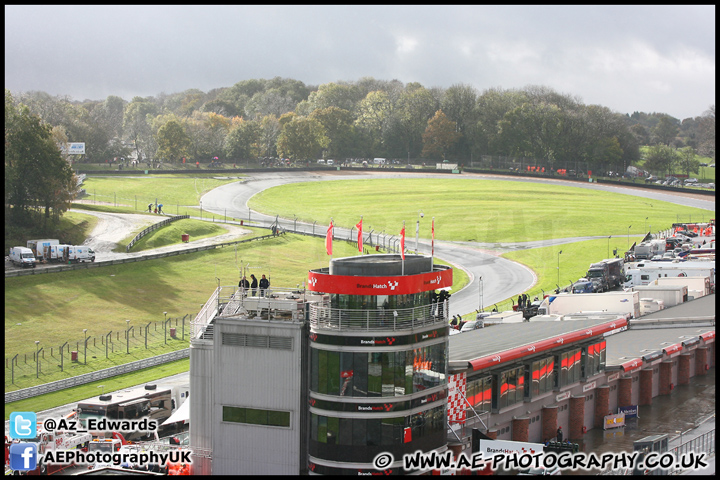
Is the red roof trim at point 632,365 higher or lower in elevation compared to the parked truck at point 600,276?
lower

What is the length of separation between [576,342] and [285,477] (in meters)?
17.1

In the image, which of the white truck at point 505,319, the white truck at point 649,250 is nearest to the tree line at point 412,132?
the white truck at point 649,250

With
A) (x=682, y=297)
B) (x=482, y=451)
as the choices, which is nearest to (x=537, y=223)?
(x=682, y=297)

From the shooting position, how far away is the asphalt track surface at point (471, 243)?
3415 inches

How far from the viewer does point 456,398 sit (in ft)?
118

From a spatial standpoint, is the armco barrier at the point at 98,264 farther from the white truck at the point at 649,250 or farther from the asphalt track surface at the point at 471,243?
the white truck at the point at 649,250

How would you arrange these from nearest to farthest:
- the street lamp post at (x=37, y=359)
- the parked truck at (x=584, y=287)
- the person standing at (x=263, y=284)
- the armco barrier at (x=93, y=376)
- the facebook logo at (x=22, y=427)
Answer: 1. the person standing at (x=263, y=284)
2. the facebook logo at (x=22, y=427)
3. the armco barrier at (x=93, y=376)
4. the street lamp post at (x=37, y=359)
5. the parked truck at (x=584, y=287)

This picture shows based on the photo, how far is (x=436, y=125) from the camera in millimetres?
184375

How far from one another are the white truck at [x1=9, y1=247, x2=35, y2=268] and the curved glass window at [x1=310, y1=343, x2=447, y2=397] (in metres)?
59.0

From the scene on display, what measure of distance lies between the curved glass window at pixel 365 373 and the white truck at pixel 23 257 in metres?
59.0

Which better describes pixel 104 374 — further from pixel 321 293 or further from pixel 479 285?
pixel 479 285

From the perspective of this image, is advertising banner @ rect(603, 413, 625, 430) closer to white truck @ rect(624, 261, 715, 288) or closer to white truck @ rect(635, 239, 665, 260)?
white truck @ rect(624, 261, 715, 288)

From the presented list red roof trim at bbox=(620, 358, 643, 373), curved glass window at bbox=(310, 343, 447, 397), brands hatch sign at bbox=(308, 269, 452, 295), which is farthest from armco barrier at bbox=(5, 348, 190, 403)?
red roof trim at bbox=(620, 358, 643, 373)

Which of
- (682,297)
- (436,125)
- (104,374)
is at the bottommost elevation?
(104,374)
